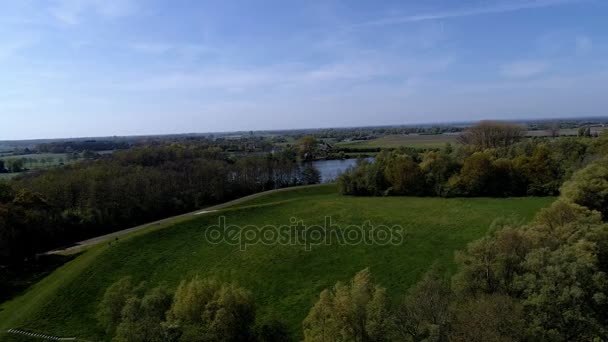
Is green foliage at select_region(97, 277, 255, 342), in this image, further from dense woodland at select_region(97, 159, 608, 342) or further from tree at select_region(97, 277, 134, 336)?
tree at select_region(97, 277, 134, 336)

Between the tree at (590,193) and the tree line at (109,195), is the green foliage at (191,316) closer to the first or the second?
the tree line at (109,195)

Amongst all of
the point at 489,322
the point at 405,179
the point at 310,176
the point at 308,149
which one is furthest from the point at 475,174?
the point at 308,149

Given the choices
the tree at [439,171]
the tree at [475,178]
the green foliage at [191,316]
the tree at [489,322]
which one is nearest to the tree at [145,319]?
the green foliage at [191,316]

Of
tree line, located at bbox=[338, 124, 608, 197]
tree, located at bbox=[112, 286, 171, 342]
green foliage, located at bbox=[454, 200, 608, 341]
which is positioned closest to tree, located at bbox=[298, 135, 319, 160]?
tree line, located at bbox=[338, 124, 608, 197]

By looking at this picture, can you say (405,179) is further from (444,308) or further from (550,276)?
(444,308)

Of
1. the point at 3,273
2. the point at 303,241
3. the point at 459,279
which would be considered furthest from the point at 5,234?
the point at 459,279
